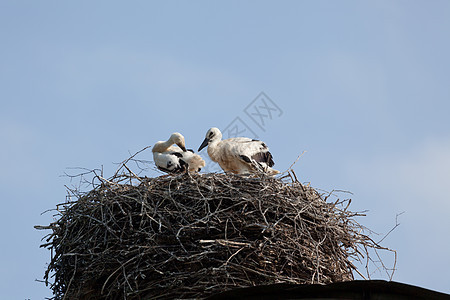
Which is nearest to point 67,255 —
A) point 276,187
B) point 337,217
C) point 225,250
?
point 225,250

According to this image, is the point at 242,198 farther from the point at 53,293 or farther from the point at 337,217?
the point at 53,293

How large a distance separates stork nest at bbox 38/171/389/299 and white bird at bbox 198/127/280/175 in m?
1.35

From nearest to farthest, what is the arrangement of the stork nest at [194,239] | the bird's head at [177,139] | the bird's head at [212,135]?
the stork nest at [194,239] → the bird's head at [212,135] → the bird's head at [177,139]

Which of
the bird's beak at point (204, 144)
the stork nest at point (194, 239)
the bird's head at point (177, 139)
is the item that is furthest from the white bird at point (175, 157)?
the stork nest at point (194, 239)

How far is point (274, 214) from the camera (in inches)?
312

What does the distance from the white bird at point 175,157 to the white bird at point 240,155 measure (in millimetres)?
223

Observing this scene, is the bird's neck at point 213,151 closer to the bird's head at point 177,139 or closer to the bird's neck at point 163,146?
the bird's head at point 177,139

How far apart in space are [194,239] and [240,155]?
2.17 metres

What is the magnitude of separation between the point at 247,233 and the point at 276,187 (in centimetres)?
62

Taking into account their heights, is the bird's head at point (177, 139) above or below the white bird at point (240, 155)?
above

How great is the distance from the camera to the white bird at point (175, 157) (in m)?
9.94

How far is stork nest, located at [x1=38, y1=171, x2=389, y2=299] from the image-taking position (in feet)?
24.6

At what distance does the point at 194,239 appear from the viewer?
7656 mm

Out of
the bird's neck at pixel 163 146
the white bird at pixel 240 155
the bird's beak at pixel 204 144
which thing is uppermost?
the bird's neck at pixel 163 146
